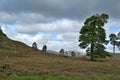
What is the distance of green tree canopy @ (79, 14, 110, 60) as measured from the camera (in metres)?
83.8

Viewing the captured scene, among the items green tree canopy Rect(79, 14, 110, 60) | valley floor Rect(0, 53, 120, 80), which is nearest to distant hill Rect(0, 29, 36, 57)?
green tree canopy Rect(79, 14, 110, 60)

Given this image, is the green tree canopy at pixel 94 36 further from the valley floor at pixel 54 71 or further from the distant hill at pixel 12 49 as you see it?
the valley floor at pixel 54 71

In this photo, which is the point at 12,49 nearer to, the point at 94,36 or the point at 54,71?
the point at 94,36

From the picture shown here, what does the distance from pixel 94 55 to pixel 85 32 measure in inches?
279

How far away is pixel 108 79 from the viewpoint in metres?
34.8

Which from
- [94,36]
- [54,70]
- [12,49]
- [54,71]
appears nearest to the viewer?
[54,71]

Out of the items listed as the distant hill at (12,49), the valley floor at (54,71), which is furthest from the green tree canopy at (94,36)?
the valley floor at (54,71)

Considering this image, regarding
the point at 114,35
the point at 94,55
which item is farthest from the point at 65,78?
the point at 114,35

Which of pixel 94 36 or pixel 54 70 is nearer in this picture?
pixel 54 70

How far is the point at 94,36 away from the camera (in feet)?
276

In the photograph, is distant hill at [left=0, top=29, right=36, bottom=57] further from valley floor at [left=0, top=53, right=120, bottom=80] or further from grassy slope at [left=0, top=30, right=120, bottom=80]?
valley floor at [left=0, top=53, right=120, bottom=80]

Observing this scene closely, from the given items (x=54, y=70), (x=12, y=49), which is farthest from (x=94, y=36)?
(x=54, y=70)

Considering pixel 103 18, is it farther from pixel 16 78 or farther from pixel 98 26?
pixel 16 78

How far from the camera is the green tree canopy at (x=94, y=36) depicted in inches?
3300
